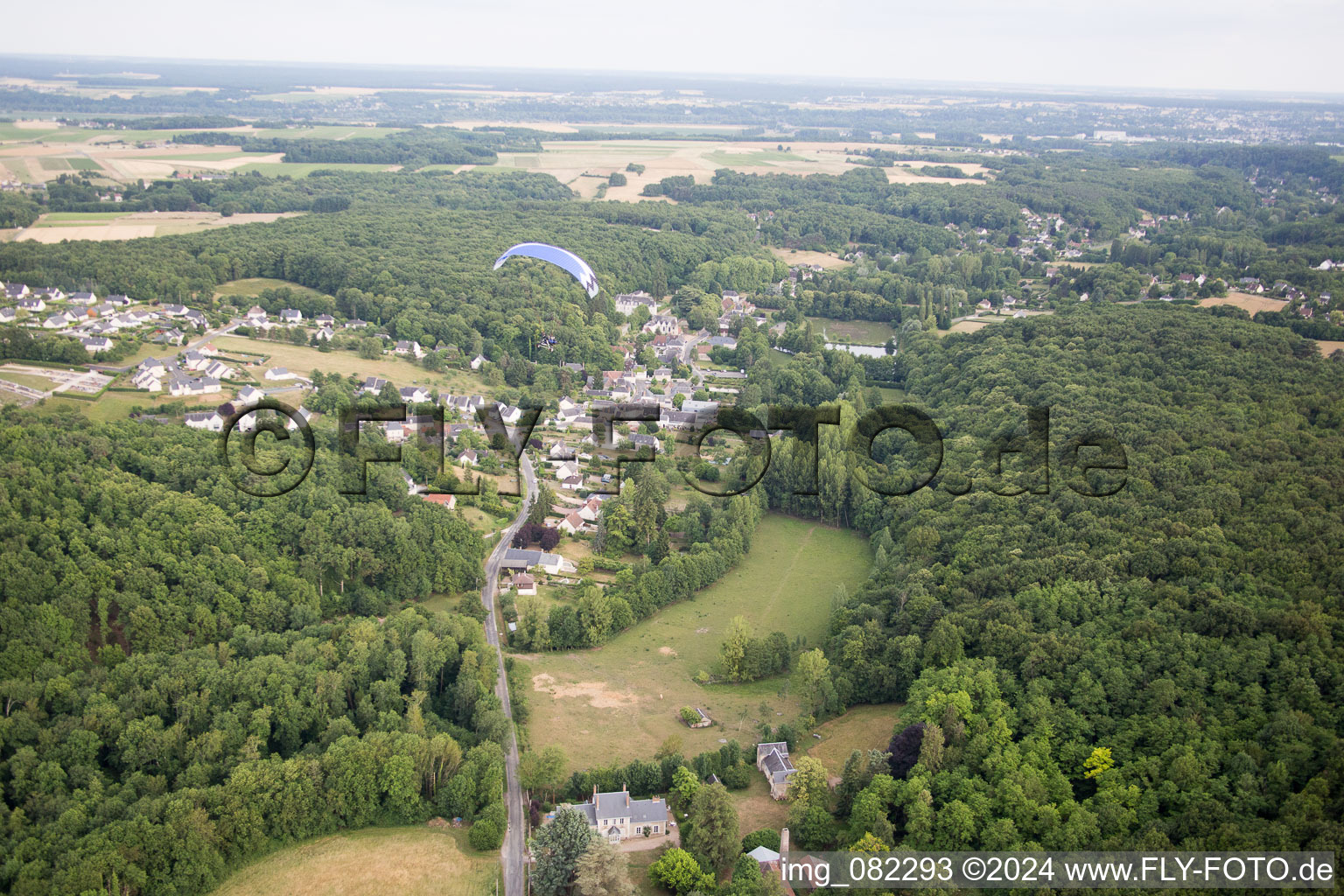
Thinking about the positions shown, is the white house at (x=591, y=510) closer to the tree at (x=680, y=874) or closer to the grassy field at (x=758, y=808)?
the grassy field at (x=758, y=808)

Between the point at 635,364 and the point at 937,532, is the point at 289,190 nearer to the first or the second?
the point at 635,364

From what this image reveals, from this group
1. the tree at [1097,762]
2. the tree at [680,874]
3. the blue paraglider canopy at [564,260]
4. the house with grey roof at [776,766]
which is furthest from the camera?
the blue paraglider canopy at [564,260]

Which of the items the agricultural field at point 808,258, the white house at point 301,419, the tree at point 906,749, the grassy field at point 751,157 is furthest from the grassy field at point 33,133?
the tree at point 906,749

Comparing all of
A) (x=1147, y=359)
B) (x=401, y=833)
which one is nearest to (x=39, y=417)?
(x=401, y=833)

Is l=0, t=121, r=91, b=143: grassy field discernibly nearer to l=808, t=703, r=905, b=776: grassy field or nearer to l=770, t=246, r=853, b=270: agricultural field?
l=770, t=246, r=853, b=270: agricultural field

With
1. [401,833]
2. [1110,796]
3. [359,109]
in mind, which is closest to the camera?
[1110,796]

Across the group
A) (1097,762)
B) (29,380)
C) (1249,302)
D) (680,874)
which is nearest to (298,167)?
(29,380)

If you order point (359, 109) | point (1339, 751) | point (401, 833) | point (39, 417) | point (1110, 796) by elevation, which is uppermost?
point (359, 109)
